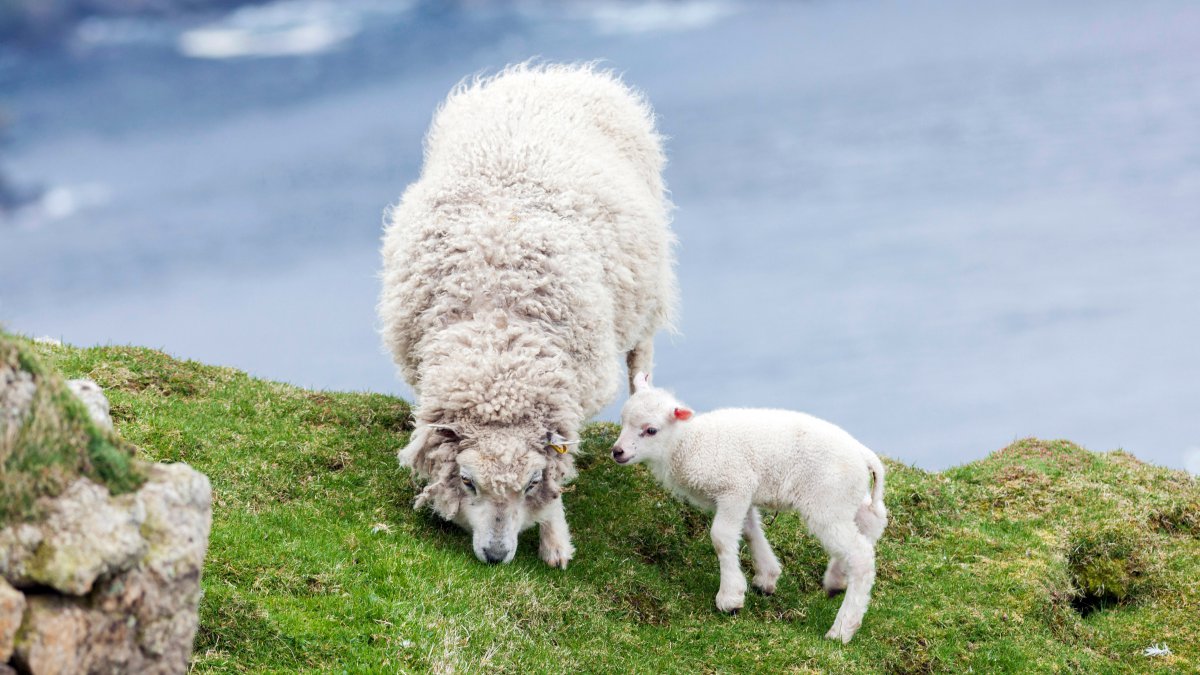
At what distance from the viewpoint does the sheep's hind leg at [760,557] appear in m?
10.1

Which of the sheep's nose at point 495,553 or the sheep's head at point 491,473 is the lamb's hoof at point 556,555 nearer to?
the sheep's head at point 491,473

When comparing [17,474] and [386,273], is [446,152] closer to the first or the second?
[386,273]

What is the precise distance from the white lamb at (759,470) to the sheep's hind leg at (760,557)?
53 cm

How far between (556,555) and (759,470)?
77.2 inches

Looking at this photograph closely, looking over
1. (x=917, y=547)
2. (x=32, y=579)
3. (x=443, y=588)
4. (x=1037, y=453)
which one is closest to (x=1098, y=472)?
(x=1037, y=453)

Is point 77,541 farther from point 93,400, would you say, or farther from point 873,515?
point 873,515

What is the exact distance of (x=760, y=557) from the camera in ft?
33.4

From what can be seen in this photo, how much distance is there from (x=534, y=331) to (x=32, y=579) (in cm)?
533

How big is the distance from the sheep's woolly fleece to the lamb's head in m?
0.43

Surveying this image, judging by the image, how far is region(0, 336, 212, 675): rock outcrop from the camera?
4285 mm

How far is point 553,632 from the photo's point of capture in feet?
28.2

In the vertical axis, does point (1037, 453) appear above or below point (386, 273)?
below

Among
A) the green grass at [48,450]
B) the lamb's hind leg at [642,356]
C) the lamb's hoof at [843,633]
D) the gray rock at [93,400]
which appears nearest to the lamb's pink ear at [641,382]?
the lamb's hoof at [843,633]

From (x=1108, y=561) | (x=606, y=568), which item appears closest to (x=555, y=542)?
(x=606, y=568)
